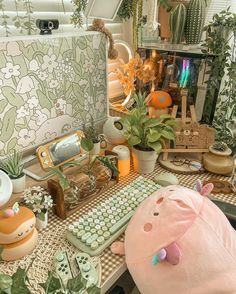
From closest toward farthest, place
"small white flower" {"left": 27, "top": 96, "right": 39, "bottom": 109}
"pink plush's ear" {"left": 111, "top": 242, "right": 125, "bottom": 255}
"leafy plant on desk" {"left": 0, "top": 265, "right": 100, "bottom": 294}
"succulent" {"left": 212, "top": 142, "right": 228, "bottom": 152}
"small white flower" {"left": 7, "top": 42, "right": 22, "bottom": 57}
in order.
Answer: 1. "leafy plant on desk" {"left": 0, "top": 265, "right": 100, "bottom": 294}
2. "pink plush's ear" {"left": 111, "top": 242, "right": 125, "bottom": 255}
3. "small white flower" {"left": 7, "top": 42, "right": 22, "bottom": 57}
4. "small white flower" {"left": 27, "top": 96, "right": 39, "bottom": 109}
5. "succulent" {"left": 212, "top": 142, "right": 228, "bottom": 152}

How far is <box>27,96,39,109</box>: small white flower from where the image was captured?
3.29ft

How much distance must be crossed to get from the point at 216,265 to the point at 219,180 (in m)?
0.50

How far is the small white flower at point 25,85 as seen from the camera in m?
0.96

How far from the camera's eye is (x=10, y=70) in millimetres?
918

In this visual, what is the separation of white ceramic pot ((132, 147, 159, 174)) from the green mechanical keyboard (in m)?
0.14

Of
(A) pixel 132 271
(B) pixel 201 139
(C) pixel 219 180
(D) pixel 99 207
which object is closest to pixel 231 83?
(B) pixel 201 139

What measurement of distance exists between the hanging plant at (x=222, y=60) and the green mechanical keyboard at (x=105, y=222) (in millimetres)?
572

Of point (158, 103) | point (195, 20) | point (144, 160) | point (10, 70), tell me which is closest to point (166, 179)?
point (144, 160)

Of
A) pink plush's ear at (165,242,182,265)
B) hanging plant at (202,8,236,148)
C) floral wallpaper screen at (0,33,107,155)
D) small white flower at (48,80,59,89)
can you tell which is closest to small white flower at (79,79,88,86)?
floral wallpaper screen at (0,33,107,155)

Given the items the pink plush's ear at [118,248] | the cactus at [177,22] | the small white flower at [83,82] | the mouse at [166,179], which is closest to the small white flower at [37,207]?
the pink plush's ear at [118,248]

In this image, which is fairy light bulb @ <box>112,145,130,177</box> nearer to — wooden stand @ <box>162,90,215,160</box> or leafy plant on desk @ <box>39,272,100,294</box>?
wooden stand @ <box>162,90,215,160</box>

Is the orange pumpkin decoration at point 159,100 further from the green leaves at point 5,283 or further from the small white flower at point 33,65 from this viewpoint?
the green leaves at point 5,283

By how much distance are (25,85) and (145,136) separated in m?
0.48

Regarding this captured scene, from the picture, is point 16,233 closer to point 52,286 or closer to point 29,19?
point 52,286
